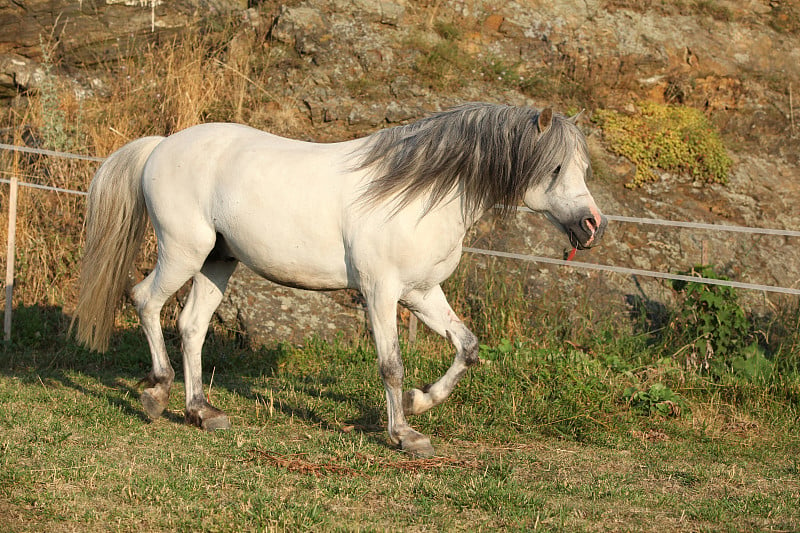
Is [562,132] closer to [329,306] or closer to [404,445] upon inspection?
[404,445]

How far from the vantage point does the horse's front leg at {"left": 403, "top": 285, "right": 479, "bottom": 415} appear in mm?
5105

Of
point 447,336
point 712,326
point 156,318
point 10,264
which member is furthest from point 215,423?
point 712,326

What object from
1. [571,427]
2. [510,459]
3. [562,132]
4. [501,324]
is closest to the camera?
[562,132]

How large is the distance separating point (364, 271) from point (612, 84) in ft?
22.6

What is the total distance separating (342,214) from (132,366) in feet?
10.2

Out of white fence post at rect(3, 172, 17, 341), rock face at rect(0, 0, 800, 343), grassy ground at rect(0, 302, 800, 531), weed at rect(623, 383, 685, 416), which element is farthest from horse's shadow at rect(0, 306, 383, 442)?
weed at rect(623, 383, 685, 416)

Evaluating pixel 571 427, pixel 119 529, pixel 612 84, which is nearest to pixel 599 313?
pixel 571 427

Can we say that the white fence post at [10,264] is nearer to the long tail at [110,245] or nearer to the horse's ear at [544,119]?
the long tail at [110,245]

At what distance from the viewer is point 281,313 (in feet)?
25.4

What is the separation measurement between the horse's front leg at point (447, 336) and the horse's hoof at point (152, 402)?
5.10 feet

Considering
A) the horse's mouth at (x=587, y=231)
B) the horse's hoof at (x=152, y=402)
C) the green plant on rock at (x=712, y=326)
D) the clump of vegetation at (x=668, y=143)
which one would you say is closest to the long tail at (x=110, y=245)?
the horse's hoof at (x=152, y=402)

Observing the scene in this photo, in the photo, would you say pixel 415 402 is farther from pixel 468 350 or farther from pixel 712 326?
pixel 712 326

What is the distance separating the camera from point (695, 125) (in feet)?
32.6

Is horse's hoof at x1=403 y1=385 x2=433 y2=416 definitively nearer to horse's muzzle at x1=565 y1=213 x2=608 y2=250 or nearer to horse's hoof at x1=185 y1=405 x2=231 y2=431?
horse's hoof at x1=185 y1=405 x2=231 y2=431
